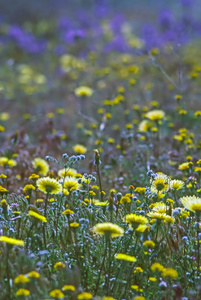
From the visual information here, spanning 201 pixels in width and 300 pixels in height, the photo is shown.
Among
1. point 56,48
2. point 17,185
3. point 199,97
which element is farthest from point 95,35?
point 17,185

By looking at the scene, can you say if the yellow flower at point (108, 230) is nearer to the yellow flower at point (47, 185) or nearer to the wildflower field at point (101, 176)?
the wildflower field at point (101, 176)

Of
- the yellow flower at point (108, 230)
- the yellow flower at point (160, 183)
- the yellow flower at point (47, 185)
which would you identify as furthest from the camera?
the yellow flower at point (160, 183)

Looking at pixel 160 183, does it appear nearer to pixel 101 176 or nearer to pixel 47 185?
pixel 47 185

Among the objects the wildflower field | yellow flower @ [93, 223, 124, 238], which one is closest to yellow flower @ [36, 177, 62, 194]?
the wildflower field

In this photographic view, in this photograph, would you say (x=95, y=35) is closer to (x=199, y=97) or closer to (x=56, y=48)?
(x=56, y=48)

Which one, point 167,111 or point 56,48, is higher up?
point 56,48

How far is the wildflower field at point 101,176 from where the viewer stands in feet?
6.25

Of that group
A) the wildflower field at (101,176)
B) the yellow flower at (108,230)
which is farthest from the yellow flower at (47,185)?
the yellow flower at (108,230)

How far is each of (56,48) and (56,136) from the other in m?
5.93

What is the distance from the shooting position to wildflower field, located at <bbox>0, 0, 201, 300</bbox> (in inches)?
75.0

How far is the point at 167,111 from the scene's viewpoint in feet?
17.5

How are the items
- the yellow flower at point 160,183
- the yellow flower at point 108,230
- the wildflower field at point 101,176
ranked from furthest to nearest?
the yellow flower at point 160,183 < the wildflower field at point 101,176 < the yellow flower at point 108,230

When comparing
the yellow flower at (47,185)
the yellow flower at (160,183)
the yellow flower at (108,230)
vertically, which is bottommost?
the yellow flower at (108,230)

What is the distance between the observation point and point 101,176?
12.1ft
